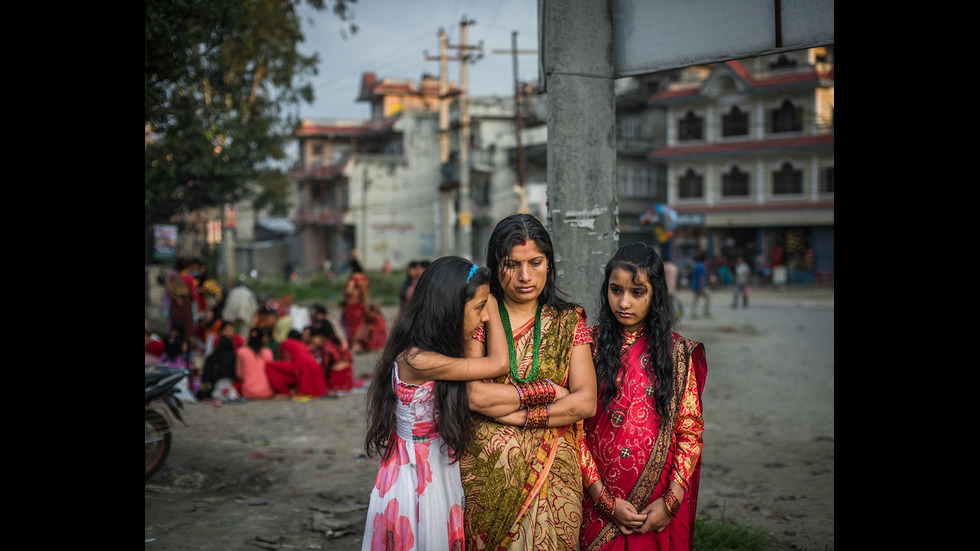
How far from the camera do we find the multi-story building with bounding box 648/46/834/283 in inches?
1181

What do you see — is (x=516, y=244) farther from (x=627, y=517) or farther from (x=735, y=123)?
(x=735, y=123)

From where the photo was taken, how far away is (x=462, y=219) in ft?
76.1

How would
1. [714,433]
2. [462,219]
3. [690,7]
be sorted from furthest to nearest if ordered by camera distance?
[462,219]
[714,433]
[690,7]

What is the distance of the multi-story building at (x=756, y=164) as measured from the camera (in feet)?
98.4

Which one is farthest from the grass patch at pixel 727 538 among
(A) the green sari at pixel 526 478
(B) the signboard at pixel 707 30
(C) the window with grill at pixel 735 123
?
(C) the window with grill at pixel 735 123

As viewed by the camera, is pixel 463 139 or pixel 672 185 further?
pixel 672 185

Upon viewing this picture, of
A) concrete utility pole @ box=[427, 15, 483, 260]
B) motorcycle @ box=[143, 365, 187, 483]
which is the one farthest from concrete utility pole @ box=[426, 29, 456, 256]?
motorcycle @ box=[143, 365, 187, 483]

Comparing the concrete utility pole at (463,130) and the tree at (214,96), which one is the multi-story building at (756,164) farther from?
the tree at (214,96)

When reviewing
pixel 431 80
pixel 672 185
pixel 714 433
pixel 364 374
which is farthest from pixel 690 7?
pixel 431 80

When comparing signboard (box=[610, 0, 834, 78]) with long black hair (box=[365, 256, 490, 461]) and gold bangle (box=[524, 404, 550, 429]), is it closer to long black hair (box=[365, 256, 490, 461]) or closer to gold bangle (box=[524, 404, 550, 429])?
long black hair (box=[365, 256, 490, 461])

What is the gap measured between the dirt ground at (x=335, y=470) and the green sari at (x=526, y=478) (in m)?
1.08
